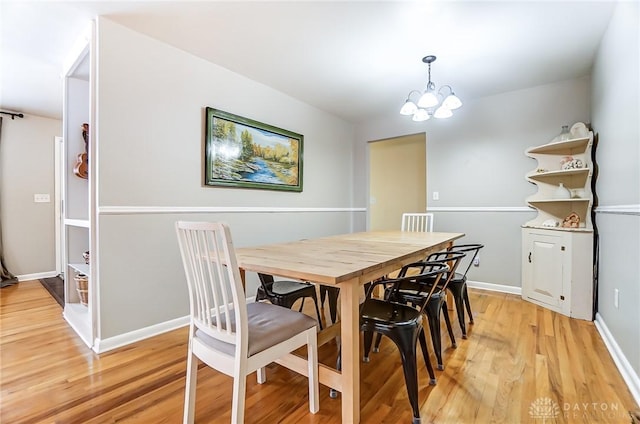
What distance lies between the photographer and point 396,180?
225 inches

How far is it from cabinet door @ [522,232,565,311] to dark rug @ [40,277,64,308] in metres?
4.60

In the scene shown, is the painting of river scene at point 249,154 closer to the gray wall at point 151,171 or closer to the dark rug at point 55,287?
the gray wall at point 151,171

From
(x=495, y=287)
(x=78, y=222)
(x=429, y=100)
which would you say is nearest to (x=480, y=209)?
(x=495, y=287)

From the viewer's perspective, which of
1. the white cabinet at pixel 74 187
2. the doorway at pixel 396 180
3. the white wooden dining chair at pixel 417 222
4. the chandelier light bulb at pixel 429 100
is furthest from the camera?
the doorway at pixel 396 180

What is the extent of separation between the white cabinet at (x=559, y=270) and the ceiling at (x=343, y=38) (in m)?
1.58

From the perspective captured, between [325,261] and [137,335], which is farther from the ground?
[325,261]

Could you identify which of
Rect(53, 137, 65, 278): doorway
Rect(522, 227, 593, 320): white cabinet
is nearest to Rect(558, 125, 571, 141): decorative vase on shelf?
Rect(522, 227, 593, 320): white cabinet

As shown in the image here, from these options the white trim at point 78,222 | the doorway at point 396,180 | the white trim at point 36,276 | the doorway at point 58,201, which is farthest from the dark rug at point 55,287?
the doorway at point 396,180

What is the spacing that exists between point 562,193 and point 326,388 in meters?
2.80

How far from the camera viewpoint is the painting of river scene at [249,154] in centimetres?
262

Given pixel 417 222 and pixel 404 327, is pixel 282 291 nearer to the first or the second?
pixel 404 327

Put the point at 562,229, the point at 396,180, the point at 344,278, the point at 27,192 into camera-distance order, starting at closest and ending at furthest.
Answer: the point at 344,278
the point at 562,229
the point at 27,192
the point at 396,180

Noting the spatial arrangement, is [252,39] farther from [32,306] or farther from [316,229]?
[32,306]

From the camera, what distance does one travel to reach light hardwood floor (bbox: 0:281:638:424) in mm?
1341
